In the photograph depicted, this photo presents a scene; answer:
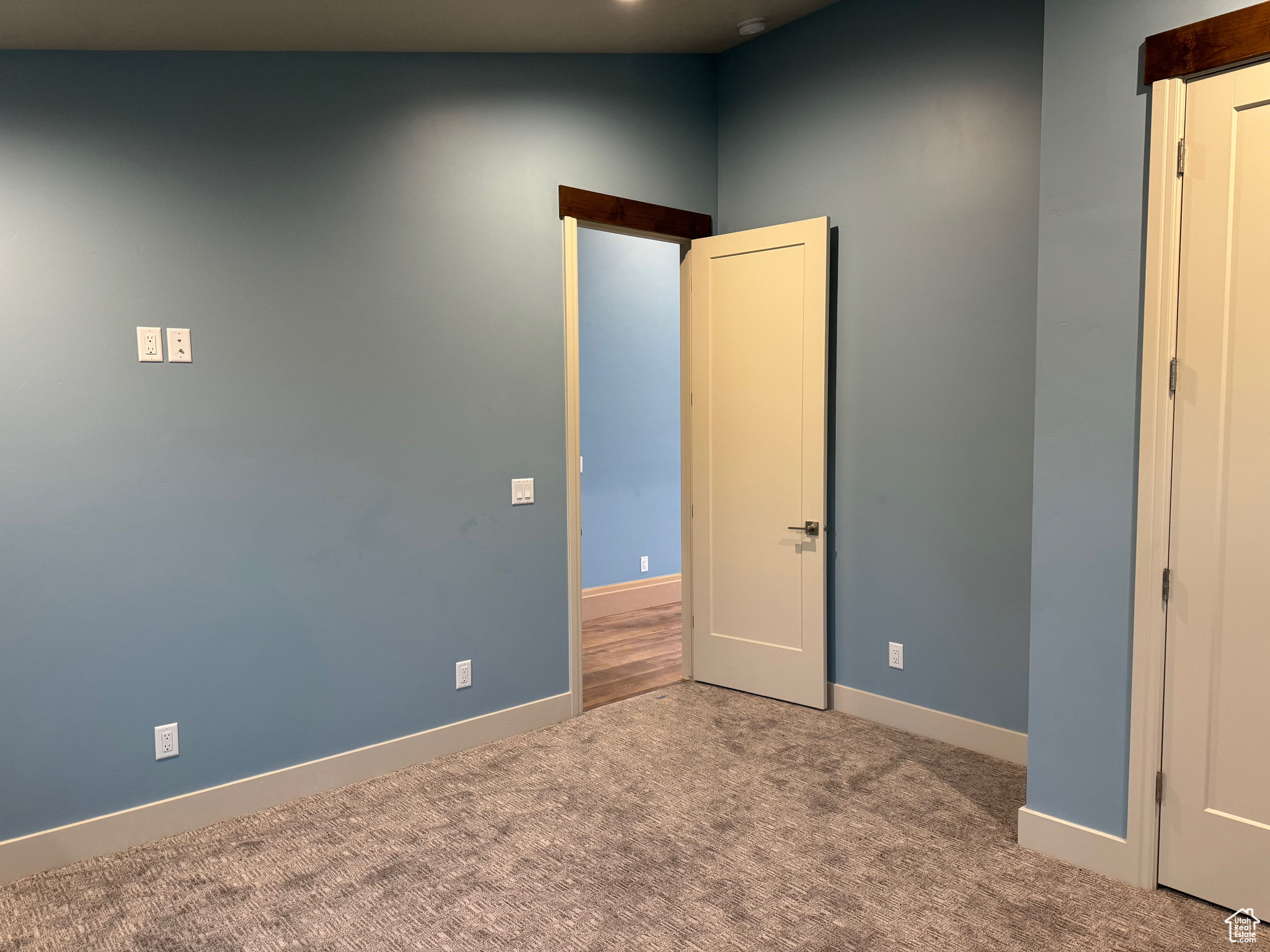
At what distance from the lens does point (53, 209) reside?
2.52 m

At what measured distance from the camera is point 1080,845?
250 centimetres

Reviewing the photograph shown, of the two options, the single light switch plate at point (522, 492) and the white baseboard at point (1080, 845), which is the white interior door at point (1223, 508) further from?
the single light switch plate at point (522, 492)

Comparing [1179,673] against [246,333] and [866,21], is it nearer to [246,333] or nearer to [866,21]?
[866,21]

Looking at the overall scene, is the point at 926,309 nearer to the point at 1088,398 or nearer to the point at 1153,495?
the point at 1088,398

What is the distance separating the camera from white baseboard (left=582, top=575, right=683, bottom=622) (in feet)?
19.0

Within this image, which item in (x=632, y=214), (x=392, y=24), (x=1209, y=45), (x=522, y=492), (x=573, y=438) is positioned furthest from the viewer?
(x=632, y=214)

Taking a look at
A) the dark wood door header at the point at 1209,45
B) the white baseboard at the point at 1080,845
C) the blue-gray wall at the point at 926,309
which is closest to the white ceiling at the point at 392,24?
the blue-gray wall at the point at 926,309

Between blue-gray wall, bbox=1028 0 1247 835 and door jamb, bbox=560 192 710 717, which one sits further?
door jamb, bbox=560 192 710 717

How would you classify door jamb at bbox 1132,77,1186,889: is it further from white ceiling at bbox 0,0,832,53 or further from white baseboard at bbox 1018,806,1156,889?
white ceiling at bbox 0,0,832,53

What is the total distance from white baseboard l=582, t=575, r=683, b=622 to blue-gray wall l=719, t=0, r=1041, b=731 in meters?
2.27

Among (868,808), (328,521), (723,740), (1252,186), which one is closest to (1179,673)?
(868,808)

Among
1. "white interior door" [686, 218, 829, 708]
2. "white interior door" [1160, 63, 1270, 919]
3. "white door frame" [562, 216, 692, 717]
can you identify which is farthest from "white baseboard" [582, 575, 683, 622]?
"white interior door" [1160, 63, 1270, 919]

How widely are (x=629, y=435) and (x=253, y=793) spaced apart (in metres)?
3.62
